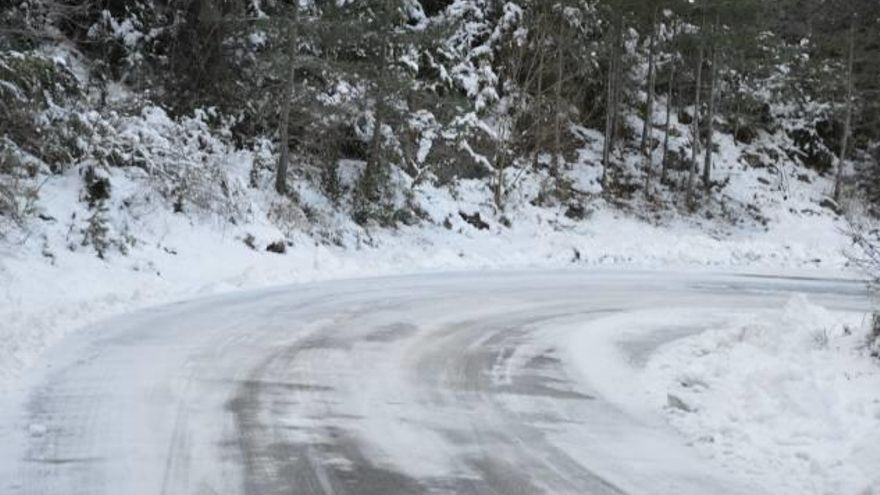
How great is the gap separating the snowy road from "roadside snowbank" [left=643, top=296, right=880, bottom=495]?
1.09 feet

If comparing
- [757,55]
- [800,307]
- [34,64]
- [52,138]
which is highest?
[757,55]

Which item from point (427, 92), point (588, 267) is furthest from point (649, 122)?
point (588, 267)

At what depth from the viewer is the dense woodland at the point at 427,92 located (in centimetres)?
1727

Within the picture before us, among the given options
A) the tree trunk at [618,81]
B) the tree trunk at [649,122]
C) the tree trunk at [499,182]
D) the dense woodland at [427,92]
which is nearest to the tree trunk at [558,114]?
the dense woodland at [427,92]

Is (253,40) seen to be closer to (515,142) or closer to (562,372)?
(515,142)

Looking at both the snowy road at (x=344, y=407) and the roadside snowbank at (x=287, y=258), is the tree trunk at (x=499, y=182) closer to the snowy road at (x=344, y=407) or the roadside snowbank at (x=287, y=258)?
the roadside snowbank at (x=287, y=258)

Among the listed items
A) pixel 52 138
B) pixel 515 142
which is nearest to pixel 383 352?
pixel 52 138

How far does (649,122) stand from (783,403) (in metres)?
29.7

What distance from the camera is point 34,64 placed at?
13.8 meters

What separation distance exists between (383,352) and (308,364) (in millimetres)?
1068

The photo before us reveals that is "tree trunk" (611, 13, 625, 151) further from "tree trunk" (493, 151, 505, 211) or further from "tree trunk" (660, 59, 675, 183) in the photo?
"tree trunk" (493, 151, 505, 211)

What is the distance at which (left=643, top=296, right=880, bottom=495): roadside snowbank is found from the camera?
18.4 ft

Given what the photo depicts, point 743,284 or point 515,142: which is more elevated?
point 515,142

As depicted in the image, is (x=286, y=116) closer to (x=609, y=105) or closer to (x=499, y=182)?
(x=499, y=182)
